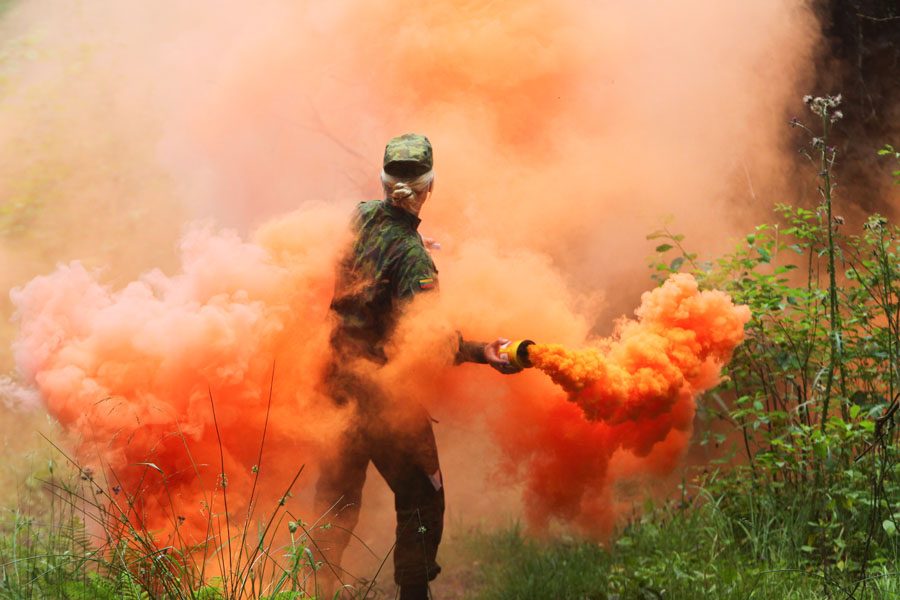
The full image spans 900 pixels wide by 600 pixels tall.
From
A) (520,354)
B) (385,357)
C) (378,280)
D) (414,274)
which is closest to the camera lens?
(520,354)

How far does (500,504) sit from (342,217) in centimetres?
238

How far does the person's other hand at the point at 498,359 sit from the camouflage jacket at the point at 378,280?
2.2 inches

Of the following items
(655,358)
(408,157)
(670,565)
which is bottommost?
(670,565)

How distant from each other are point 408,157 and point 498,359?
3.61ft

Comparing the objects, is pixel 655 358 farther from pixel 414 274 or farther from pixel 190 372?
pixel 190 372

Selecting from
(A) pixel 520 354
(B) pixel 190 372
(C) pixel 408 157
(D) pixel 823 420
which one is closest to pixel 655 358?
(A) pixel 520 354

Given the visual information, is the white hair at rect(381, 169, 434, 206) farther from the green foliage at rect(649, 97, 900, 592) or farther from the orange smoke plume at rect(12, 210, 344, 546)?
the green foliage at rect(649, 97, 900, 592)

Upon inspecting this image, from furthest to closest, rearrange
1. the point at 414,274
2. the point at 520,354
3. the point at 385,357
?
the point at 385,357 < the point at 414,274 < the point at 520,354

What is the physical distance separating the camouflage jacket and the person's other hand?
0.19 ft

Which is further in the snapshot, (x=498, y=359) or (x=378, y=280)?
(x=378, y=280)

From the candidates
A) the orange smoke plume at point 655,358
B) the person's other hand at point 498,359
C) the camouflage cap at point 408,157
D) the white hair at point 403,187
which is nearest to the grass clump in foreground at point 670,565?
the orange smoke plume at point 655,358

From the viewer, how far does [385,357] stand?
13.9 feet

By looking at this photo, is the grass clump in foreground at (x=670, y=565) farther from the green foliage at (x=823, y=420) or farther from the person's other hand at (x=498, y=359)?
the person's other hand at (x=498, y=359)

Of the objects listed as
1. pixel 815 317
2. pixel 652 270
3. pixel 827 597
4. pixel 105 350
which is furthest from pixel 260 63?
pixel 827 597
